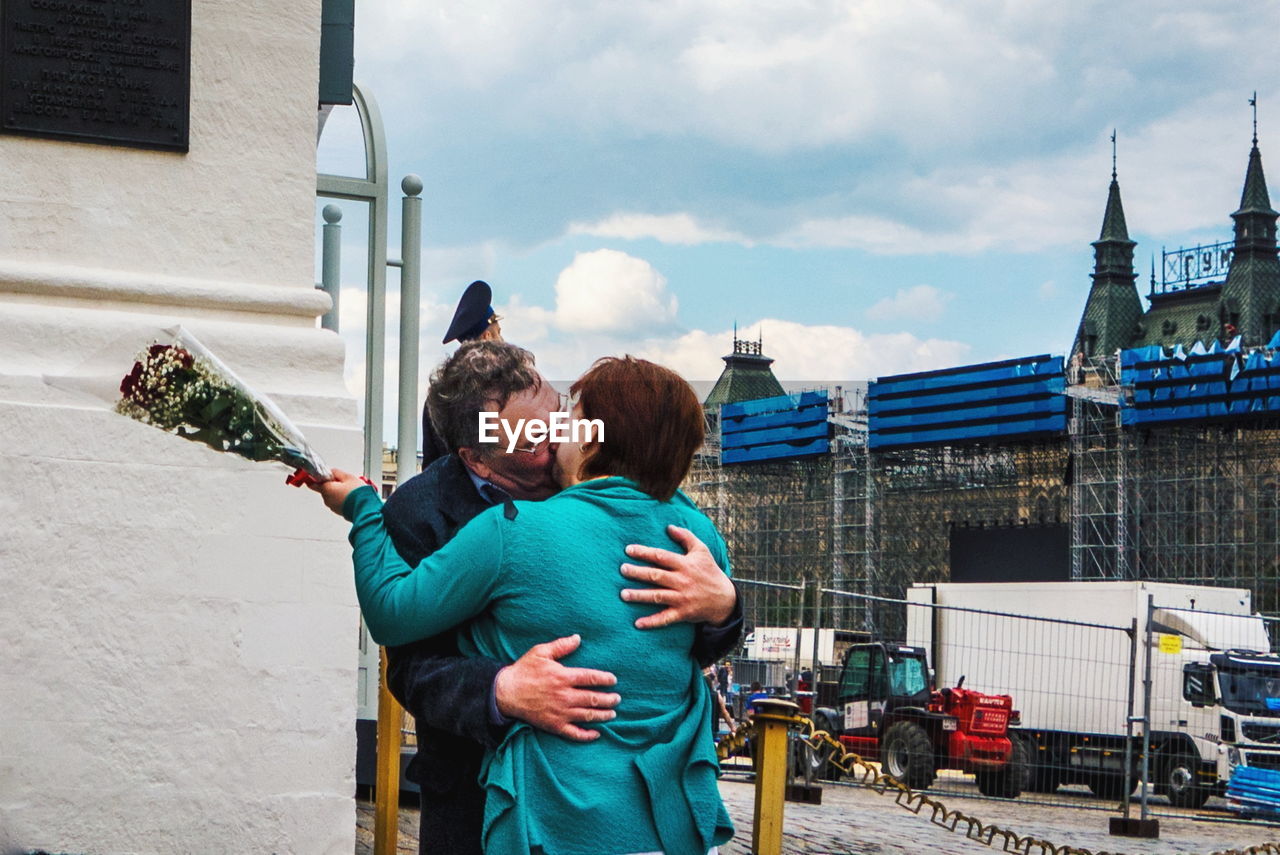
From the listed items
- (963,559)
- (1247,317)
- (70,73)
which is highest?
(1247,317)

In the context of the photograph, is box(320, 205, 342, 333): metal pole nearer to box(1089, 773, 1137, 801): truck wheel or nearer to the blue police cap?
the blue police cap

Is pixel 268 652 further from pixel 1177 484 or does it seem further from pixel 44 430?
pixel 1177 484

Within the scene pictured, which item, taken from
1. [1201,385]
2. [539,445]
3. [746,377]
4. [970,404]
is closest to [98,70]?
[539,445]

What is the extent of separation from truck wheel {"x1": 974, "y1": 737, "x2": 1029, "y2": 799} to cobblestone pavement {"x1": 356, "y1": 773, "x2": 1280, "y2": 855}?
647 mm

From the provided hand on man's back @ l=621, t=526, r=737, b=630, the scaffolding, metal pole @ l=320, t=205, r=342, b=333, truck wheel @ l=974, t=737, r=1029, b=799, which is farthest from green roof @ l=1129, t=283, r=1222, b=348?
hand on man's back @ l=621, t=526, r=737, b=630

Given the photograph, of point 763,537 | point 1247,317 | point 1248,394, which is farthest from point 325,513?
point 1247,317

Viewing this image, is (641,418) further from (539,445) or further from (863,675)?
(863,675)

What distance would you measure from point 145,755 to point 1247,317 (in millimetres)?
94693

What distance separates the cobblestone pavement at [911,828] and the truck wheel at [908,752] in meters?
1.59

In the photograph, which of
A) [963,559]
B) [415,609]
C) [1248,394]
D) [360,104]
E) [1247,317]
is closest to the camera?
[415,609]

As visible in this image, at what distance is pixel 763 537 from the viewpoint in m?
79.6

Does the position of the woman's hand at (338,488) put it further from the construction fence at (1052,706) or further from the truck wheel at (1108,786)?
the truck wheel at (1108,786)

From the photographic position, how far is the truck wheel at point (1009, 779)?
57.0ft

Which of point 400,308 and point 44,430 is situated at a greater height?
point 400,308
